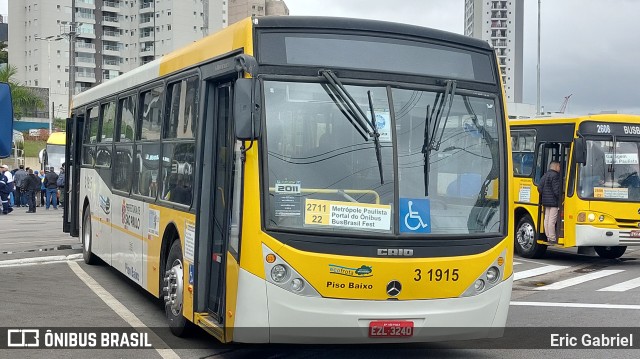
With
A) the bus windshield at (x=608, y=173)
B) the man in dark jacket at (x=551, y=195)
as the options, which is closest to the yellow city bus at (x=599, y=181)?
the bus windshield at (x=608, y=173)

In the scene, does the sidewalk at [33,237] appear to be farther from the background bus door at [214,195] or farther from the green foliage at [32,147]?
the green foliage at [32,147]

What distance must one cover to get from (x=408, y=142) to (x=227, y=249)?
5.91ft

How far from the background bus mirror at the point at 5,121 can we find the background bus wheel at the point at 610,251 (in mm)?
13335

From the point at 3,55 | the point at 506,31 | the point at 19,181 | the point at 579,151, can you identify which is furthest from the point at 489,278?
the point at 506,31

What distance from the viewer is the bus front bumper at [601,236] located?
17.2 m

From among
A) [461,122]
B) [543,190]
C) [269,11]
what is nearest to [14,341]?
[461,122]

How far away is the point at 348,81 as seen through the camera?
7.52 meters

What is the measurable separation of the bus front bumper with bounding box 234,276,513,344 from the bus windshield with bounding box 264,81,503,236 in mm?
576

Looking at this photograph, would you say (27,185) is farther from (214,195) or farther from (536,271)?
(214,195)

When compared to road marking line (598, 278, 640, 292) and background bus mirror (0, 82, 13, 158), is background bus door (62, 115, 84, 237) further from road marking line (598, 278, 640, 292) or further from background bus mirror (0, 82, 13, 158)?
road marking line (598, 278, 640, 292)

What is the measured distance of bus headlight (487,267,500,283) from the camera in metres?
7.73

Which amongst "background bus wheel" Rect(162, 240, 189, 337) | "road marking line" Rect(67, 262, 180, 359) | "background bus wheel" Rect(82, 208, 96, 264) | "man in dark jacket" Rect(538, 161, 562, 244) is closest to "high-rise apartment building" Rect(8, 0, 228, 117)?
"man in dark jacket" Rect(538, 161, 562, 244)

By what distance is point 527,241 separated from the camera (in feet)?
62.4

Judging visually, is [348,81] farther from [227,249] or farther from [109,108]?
[109,108]
